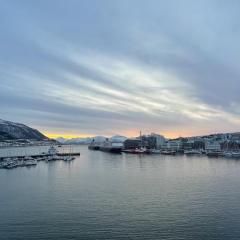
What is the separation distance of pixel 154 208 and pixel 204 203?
12.2 ft

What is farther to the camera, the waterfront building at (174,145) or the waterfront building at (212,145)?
the waterfront building at (174,145)

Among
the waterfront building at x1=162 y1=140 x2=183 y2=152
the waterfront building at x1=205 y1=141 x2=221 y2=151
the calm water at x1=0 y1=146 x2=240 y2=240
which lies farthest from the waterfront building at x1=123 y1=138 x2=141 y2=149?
the calm water at x1=0 y1=146 x2=240 y2=240

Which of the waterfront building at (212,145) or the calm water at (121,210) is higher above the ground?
the waterfront building at (212,145)

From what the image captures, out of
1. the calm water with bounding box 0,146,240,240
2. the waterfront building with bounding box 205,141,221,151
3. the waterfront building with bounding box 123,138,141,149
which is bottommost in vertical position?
the calm water with bounding box 0,146,240,240

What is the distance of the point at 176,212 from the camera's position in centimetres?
2355

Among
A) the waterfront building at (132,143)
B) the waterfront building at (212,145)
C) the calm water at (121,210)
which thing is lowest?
the calm water at (121,210)

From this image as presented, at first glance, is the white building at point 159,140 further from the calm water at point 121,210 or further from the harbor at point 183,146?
the calm water at point 121,210

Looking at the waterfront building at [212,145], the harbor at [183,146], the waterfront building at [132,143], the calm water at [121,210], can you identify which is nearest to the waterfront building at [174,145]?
the harbor at [183,146]

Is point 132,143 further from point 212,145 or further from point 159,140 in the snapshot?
point 212,145

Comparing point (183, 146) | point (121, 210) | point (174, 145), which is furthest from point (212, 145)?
point (121, 210)

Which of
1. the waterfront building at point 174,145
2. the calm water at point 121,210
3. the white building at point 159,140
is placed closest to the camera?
the calm water at point 121,210

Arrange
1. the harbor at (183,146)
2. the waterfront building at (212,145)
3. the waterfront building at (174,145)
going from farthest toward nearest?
the waterfront building at (174,145) → the waterfront building at (212,145) → the harbor at (183,146)

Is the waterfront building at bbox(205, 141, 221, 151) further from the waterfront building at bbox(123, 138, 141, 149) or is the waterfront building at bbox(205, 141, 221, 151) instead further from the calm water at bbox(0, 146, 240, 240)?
the calm water at bbox(0, 146, 240, 240)

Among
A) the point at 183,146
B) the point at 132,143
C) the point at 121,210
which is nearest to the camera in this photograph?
the point at 121,210
